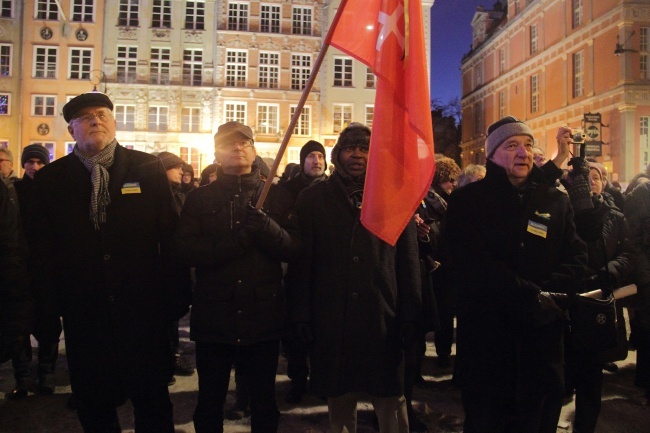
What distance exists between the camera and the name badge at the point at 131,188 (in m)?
2.95

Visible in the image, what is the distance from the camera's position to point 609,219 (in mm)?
4363

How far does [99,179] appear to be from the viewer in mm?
2879

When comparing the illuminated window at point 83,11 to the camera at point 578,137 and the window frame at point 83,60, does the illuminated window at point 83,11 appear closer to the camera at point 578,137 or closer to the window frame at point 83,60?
the window frame at point 83,60

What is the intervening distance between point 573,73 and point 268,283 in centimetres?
2771

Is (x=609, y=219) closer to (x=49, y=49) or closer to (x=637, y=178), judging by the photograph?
(x=637, y=178)

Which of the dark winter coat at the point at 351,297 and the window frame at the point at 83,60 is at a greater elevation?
the window frame at the point at 83,60

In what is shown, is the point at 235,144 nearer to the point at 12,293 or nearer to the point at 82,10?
the point at 12,293

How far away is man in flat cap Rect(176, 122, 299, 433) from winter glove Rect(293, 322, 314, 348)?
0.49ft

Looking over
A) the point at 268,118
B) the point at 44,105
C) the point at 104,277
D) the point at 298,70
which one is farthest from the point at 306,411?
the point at 44,105

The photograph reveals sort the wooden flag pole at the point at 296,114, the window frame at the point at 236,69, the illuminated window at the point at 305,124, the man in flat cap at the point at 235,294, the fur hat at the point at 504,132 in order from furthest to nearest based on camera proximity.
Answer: the illuminated window at the point at 305,124 → the window frame at the point at 236,69 → the fur hat at the point at 504,132 → the man in flat cap at the point at 235,294 → the wooden flag pole at the point at 296,114

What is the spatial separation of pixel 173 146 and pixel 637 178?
27.8 m

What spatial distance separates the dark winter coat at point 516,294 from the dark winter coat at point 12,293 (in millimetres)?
2662

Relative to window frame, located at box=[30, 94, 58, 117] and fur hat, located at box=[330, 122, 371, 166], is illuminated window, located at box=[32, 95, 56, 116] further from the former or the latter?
fur hat, located at box=[330, 122, 371, 166]

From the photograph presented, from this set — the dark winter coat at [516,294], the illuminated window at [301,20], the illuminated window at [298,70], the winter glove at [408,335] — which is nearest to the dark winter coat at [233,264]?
the winter glove at [408,335]
